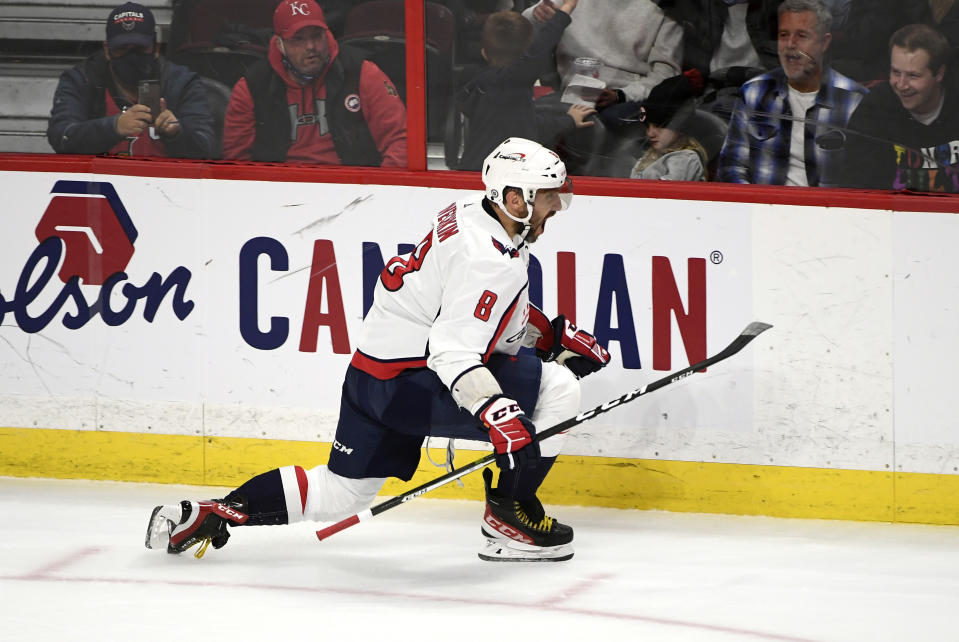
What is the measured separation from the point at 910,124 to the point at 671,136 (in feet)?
2.21

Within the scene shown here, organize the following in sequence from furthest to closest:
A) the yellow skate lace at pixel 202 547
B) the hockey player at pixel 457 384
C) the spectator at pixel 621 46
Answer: the spectator at pixel 621 46, the yellow skate lace at pixel 202 547, the hockey player at pixel 457 384

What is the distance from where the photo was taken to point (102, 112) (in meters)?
4.25

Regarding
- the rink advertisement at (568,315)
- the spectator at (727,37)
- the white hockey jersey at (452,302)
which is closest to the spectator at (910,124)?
the rink advertisement at (568,315)

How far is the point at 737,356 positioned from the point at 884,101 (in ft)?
2.74

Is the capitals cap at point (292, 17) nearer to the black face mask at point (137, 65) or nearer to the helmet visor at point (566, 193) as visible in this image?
the black face mask at point (137, 65)

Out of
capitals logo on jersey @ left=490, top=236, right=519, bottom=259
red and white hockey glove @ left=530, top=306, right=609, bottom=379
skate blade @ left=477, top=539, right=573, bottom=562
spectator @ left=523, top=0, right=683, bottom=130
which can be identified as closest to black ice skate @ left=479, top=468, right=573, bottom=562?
skate blade @ left=477, top=539, right=573, bottom=562

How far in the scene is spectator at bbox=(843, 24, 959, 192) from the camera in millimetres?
3725

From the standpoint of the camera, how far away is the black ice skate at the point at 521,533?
→ 140 inches

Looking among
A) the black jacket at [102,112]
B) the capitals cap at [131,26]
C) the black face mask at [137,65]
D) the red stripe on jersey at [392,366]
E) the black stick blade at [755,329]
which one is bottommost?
the red stripe on jersey at [392,366]

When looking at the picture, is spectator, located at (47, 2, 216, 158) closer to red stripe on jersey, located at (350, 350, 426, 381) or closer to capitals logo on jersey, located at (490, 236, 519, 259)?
red stripe on jersey, located at (350, 350, 426, 381)

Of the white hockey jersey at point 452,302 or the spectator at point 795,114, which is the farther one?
the spectator at point 795,114

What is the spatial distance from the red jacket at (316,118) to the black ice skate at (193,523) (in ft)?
3.95

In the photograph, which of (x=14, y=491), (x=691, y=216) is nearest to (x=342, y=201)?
(x=691, y=216)

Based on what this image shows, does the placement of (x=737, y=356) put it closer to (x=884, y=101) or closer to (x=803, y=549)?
(x=803, y=549)
